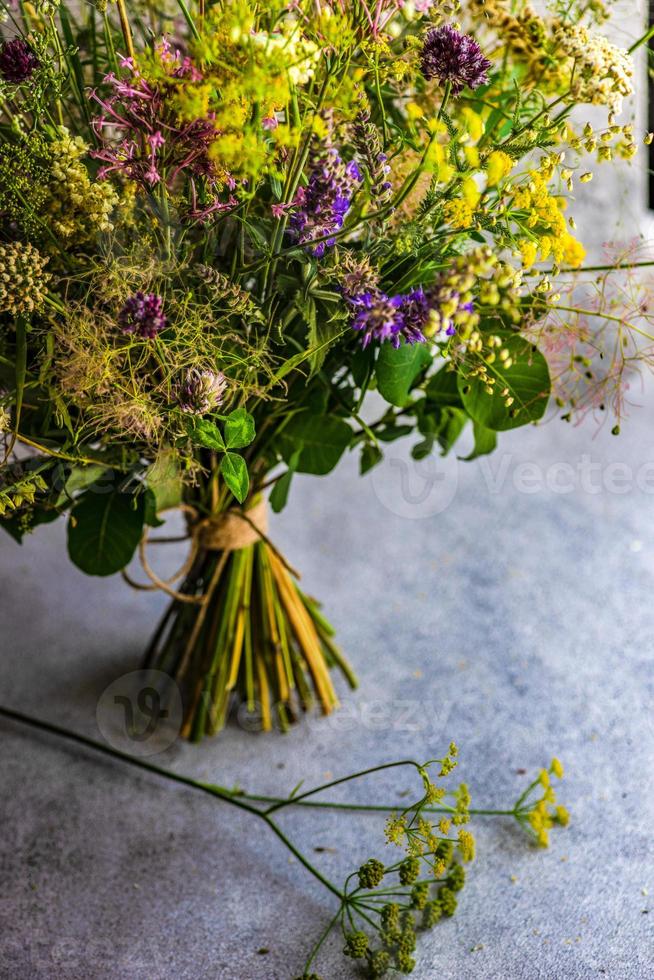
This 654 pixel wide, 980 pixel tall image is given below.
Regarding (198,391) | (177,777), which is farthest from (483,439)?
(177,777)

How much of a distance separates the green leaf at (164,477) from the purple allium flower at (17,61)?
242 millimetres

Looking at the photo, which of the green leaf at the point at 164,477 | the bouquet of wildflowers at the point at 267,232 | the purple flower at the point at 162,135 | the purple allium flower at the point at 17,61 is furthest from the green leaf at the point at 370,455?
the purple allium flower at the point at 17,61

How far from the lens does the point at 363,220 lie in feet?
1.71

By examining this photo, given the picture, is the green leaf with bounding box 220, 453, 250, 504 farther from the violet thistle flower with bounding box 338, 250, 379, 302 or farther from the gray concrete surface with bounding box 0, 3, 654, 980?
the gray concrete surface with bounding box 0, 3, 654, 980

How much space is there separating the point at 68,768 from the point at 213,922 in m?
0.22

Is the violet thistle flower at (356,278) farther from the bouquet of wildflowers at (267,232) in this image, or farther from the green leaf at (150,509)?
the green leaf at (150,509)

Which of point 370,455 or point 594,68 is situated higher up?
point 594,68

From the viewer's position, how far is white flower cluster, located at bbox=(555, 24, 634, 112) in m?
0.50

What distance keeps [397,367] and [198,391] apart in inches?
6.1

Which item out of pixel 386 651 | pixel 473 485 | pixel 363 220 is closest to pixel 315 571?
pixel 386 651

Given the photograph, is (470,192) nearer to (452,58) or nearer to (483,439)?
(452,58)

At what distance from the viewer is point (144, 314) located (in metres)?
0.52

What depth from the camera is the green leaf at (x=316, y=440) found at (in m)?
0.70

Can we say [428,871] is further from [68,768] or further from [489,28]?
[489,28]
